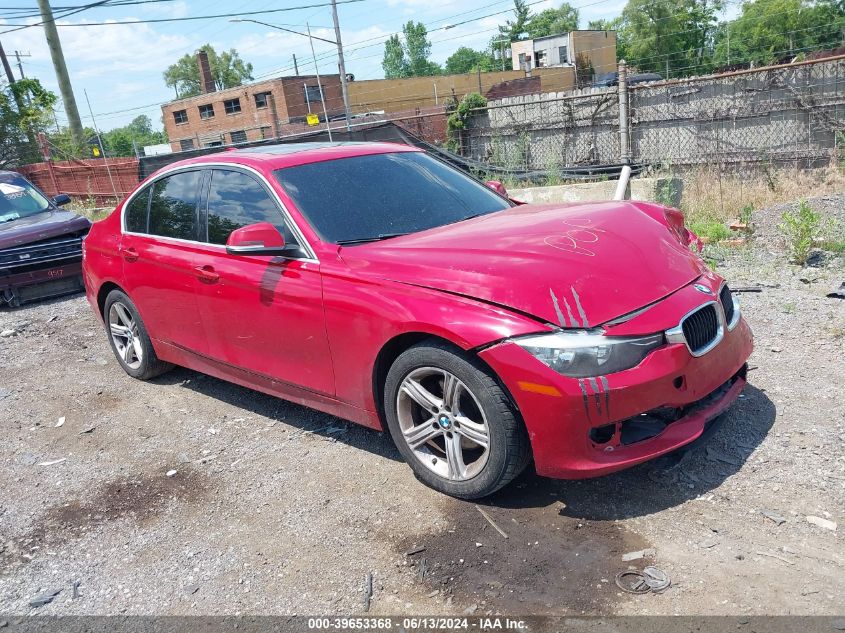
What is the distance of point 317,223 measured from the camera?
4.05 meters

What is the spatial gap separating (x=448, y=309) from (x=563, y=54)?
6765 cm

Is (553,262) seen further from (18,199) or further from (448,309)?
(18,199)

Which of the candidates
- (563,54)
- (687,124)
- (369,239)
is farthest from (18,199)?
(563,54)

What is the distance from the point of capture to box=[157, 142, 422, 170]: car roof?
4.48 m

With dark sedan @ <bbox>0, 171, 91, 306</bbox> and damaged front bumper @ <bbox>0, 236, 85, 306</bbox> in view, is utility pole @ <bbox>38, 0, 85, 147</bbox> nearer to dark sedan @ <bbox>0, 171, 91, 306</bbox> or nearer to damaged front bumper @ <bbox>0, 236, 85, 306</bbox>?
dark sedan @ <bbox>0, 171, 91, 306</bbox>

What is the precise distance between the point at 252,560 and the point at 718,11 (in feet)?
262

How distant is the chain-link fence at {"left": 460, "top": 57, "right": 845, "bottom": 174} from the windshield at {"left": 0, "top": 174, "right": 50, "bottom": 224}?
8802 mm

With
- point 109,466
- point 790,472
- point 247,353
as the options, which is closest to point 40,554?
point 109,466

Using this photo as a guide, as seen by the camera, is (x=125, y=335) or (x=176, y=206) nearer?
(x=176, y=206)

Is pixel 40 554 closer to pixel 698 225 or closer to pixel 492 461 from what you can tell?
pixel 492 461

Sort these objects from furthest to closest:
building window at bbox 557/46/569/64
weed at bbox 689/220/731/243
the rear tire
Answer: building window at bbox 557/46/569/64 < weed at bbox 689/220/731/243 < the rear tire

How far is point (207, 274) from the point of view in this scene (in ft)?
15.0

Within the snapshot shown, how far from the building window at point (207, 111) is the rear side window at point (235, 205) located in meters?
61.7

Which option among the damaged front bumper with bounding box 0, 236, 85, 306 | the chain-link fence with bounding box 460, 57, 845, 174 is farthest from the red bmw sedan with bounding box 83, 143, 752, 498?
the chain-link fence with bounding box 460, 57, 845, 174
